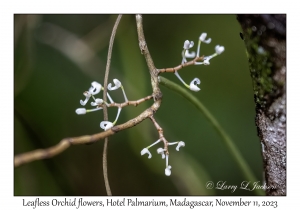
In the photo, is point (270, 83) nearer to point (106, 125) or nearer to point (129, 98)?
point (106, 125)

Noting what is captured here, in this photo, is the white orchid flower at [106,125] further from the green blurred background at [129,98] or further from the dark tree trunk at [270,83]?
the green blurred background at [129,98]

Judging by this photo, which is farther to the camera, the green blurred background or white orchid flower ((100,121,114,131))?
the green blurred background

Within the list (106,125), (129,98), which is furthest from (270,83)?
(129,98)

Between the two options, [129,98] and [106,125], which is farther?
[129,98]

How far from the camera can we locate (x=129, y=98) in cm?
126

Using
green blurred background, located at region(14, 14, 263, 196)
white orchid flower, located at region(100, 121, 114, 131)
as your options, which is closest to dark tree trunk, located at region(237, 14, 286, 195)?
white orchid flower, located at region(100, 121, 114, 131)

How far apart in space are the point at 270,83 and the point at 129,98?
0.74 metres

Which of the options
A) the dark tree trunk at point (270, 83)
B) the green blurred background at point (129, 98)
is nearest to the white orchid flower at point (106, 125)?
the dark tree trunk at point (270, 83)

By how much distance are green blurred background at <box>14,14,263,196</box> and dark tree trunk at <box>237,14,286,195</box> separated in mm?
570

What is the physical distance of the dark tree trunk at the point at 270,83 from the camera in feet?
1.81

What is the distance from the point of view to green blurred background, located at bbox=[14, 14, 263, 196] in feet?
4.06

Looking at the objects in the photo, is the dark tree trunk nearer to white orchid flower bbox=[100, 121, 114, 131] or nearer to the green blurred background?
white orchid flower bbox=[100, 121, 114, 131]
